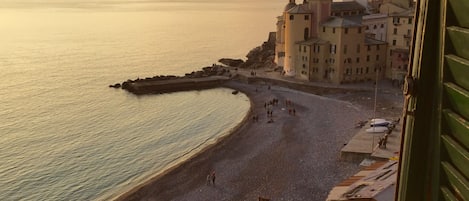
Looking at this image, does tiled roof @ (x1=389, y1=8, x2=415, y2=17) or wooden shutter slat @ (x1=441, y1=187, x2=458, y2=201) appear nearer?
wooden shutter slat @ (x1=441, y1=187, x2=458, y2=201)

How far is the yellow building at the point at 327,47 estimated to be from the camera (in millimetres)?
54719

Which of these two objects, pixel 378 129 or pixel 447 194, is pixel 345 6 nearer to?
pixel 378 129

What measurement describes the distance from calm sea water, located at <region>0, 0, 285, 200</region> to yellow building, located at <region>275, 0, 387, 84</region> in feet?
26.1

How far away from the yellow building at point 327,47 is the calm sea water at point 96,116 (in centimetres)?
797

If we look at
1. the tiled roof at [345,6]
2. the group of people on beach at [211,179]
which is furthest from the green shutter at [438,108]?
the tiled roof at [345,6]

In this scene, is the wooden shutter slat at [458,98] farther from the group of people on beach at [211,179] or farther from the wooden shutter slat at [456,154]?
the group of people on beach at [211,179]

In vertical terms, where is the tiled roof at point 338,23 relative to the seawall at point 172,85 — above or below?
above

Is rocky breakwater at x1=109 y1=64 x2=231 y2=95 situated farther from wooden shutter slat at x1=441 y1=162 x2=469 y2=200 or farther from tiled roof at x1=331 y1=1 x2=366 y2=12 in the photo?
wooden shutter slat at x1=441 y1=162 x2=469 y2=200

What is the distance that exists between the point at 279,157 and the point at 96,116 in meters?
26.1

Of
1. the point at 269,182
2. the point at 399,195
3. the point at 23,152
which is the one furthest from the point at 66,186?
the point at 399,195

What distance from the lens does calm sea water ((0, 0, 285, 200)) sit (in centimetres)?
3828

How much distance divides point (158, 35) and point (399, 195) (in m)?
133

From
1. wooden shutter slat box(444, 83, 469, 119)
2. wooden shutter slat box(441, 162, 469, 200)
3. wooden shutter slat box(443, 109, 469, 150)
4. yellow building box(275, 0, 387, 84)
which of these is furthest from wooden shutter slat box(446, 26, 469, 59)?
yellow building box(275, 0, 387, 84)

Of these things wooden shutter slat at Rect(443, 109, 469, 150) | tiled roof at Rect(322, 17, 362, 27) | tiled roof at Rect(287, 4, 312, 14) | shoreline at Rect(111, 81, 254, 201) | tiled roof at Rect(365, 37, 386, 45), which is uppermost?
tiled roof at Rect(287, 4, 312, 14)
